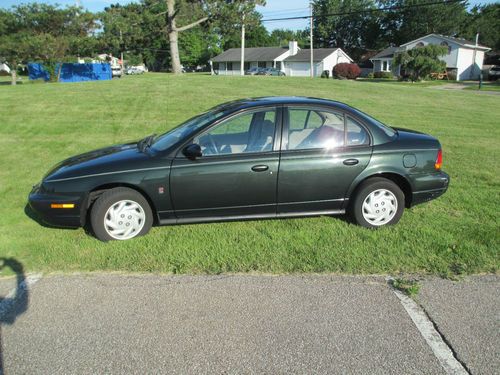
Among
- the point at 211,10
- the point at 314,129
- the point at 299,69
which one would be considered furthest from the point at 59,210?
the point at 299,69

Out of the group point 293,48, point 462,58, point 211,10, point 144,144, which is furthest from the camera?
point 293,48

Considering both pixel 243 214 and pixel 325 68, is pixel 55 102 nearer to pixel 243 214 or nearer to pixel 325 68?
pixel 243 214

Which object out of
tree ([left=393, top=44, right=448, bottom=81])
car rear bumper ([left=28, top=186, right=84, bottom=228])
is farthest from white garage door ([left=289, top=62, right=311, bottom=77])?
car rear bumper ([left=28, top=186, right=84, bottom=228])

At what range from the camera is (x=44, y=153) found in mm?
8719

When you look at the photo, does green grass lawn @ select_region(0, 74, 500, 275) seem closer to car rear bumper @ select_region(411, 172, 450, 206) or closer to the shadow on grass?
the shadow on grass

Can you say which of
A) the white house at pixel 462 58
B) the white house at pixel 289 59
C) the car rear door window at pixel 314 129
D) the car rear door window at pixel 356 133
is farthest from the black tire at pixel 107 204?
the white house at pixel 289 59

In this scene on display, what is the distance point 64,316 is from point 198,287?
1.11 metres

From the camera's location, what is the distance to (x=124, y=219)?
4645 mm

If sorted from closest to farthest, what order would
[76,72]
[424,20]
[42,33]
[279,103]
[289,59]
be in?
[279,103] < [42,33] < [76,72] < [289,59] < [424,20]

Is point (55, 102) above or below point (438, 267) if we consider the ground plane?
above

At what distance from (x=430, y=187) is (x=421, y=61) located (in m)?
42.5

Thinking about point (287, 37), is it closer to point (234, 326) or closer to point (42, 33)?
point (42, 33)

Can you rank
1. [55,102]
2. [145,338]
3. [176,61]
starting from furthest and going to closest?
[176,61]
[55,102]
[145,338]

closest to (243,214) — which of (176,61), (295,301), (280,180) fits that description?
(280,180)
